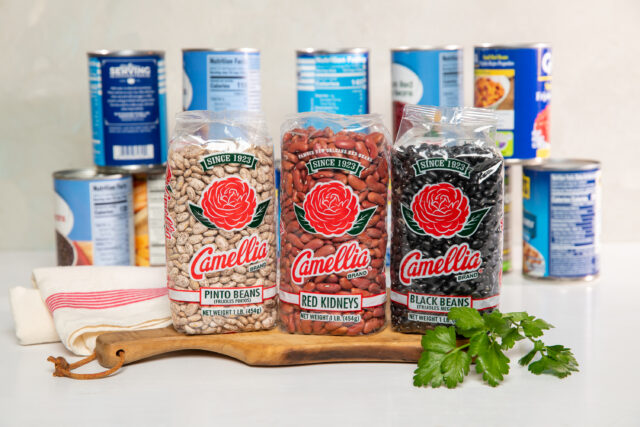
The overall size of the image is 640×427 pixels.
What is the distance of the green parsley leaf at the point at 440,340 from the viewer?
101cm

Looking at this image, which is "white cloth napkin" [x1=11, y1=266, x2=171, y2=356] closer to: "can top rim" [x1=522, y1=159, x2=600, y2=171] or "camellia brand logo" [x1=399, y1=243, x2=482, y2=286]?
"camellia brand logo" [x1=399, y1=243, x2=482, y2=286]

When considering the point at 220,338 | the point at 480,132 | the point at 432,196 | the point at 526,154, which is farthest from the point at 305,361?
the point at 526,154

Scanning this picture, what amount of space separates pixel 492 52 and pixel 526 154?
19cm

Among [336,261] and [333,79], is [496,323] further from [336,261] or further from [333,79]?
[333,79]

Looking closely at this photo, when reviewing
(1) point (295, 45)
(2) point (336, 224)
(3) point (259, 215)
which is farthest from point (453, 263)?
(1) point (295, 45)

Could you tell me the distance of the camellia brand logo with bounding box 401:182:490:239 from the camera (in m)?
1.04

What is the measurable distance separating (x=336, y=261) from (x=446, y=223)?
0.15 meters

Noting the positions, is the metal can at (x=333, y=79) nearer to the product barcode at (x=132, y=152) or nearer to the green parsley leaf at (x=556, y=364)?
the product barcode at (x=132, y=152)

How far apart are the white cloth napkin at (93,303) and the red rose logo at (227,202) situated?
19 centimetres

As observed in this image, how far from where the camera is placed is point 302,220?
107 centimetres

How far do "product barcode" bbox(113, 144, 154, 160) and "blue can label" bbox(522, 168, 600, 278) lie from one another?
2.21 feet

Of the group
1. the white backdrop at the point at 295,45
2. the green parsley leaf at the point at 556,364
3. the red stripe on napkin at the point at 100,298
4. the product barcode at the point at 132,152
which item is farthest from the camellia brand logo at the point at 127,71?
the green parsley leaf at the point at 556,364

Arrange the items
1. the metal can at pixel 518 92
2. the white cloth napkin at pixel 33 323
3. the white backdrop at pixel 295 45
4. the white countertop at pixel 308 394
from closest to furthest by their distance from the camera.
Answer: the white countertop at pixel 308 394
the white cloth napkin at pixel 33 323
the metal can at pixel 518 92
the white backdrop at pixel 295 45

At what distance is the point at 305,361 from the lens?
3.49 feet
